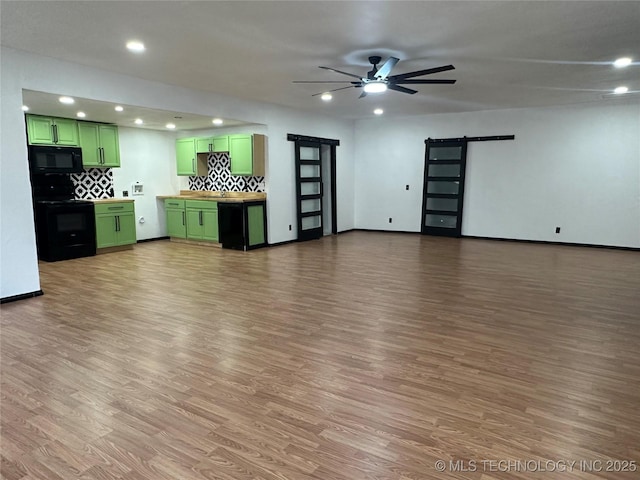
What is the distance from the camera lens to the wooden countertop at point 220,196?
24.6ft

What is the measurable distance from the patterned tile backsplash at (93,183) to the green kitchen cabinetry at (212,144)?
173 centimetres

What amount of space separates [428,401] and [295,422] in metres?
0.82

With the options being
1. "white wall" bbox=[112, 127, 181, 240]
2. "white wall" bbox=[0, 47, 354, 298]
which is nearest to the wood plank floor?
"white wall" bbox=[0, 47, 354, 298]

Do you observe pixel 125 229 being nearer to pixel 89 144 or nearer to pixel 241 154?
pixel 89 144

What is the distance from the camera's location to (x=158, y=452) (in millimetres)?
1999

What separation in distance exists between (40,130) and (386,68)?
17.6 feet

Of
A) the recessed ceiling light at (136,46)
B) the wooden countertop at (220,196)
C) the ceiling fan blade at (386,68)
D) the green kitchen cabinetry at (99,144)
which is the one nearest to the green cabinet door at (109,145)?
the green kitchen cabinetry at (99,144)

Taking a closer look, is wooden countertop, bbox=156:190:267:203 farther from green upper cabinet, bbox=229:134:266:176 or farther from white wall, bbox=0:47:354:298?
green upper cabinet, bbox=229:134:266:176

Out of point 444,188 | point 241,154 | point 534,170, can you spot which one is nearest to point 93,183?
point 241,154

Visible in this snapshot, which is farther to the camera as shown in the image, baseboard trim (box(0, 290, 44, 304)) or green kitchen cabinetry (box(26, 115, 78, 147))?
green kitchen cabinetry (box(26, 115, 78, 147))

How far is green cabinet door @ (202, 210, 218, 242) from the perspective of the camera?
7723 mm

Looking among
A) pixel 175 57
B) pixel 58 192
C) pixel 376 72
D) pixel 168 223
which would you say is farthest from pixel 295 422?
pixel 168 223

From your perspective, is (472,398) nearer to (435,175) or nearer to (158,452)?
(158,452)

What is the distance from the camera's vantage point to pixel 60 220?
6387 millimetres
